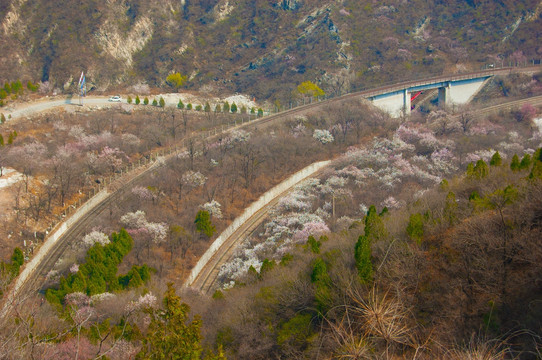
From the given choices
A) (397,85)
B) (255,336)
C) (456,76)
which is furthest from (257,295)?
(456,76)

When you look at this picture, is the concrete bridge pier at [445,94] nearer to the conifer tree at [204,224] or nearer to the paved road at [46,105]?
the paved road at [46,105]

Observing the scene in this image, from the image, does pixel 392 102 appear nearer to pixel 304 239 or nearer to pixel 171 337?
pixel 304 239

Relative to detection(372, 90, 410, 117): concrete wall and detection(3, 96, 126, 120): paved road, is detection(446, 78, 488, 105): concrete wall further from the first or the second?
detection(3, 96, 126, 120): paved road

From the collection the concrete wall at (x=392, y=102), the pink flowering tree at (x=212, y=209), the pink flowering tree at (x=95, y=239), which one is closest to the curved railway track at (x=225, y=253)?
the pink flowering tree at (x=212, y=209)

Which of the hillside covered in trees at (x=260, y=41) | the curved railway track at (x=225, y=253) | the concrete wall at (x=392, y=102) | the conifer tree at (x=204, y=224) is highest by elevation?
the hillside covered in trees at (x=260, y=41)

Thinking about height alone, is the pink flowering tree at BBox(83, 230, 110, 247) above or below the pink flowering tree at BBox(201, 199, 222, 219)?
below

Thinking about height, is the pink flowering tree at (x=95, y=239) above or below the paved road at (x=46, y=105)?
below

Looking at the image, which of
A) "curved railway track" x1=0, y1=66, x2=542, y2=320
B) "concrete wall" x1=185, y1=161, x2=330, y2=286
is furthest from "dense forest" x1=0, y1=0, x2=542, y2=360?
"concrete wall" x1=185, y1=161, x2=330, y2=286
